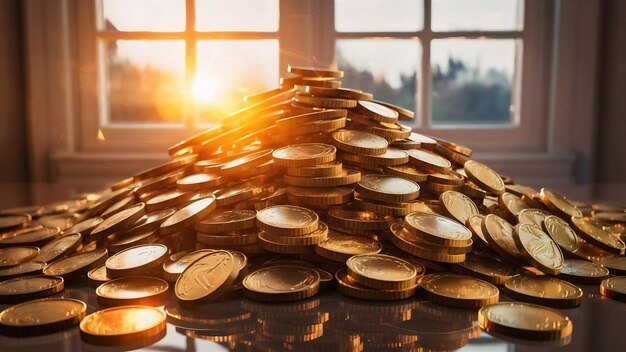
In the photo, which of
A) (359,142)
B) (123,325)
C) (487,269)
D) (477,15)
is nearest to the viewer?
(123,325)

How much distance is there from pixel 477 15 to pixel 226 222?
5.10 ft

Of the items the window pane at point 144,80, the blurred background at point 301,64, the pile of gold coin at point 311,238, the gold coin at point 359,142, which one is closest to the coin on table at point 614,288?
the pile of gold coin at point 311,238

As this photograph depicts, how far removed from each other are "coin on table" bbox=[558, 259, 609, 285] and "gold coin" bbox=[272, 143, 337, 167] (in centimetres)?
50

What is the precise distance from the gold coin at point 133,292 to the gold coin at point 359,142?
48cm

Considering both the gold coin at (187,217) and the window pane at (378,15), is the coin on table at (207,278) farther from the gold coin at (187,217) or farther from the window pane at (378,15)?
the window pane at (378,15)

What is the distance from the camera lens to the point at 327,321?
883mm

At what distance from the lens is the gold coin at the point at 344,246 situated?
106 centimetres

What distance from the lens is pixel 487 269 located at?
1083 mm

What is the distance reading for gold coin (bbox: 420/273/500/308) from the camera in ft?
3.07

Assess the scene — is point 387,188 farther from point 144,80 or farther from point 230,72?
point 144,80

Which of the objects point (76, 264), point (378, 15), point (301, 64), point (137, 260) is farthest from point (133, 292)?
point (378, 15)

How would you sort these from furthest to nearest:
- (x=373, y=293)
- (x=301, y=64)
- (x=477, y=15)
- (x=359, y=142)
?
(x=477, y=15) → (x=301, y=64) → (x=359, y=142) → (x=373, y=293)

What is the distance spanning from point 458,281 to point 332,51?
1.34 m

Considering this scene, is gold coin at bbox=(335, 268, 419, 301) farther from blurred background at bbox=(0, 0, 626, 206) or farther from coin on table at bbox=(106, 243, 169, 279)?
blurred background at bbox=(0, 0, 626, 206)
